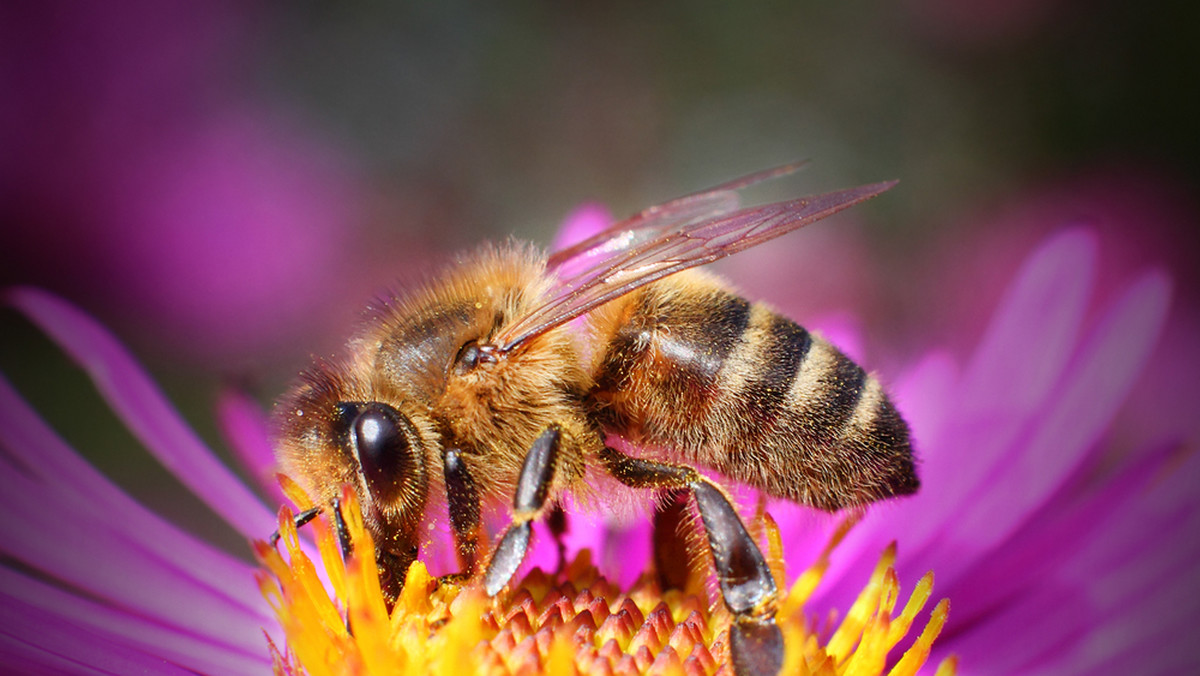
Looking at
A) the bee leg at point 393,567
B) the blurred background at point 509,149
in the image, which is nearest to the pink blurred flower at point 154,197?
the blurred background at point 509,149

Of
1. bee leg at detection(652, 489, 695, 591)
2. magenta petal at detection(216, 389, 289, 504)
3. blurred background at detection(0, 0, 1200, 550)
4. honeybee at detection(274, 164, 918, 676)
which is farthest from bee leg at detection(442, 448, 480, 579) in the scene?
blurred background at detection(0, 0, 1200, 550)

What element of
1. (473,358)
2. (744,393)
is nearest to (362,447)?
(473,358)

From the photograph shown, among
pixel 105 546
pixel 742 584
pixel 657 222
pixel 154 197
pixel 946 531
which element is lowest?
pixel 742 584

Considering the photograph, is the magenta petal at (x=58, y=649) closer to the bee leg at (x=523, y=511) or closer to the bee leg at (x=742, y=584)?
the bee leg at (x=523, y=511)

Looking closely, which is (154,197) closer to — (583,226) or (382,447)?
(583,226)

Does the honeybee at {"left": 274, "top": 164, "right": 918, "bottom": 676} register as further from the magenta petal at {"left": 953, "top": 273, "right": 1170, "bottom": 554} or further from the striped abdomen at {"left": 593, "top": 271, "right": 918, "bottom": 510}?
the magenta petal at {"left": 953, "top": 273, "right": 1170, "bottom": 554}

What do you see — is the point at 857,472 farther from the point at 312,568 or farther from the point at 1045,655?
the point at 312,568
